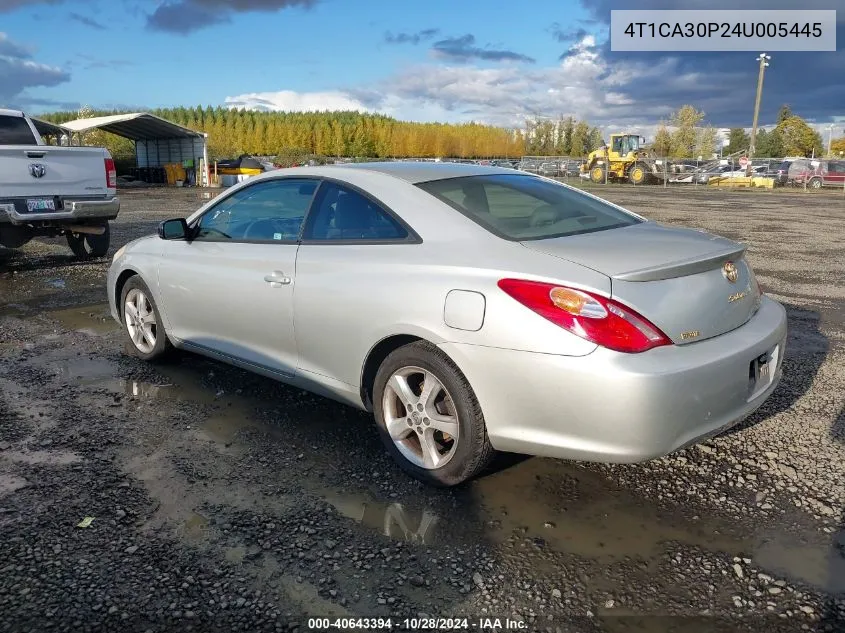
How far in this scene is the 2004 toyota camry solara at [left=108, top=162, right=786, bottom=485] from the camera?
2.82 meters

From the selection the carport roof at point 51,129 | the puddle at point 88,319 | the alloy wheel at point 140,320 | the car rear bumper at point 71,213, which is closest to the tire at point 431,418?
the alloy wheel at point 140,320

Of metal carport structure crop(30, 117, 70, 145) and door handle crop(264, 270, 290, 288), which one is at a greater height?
metal carport structure crop(30, 117, 70, 145)

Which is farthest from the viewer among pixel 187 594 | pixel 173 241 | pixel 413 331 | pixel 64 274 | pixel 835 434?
pixel 64 274

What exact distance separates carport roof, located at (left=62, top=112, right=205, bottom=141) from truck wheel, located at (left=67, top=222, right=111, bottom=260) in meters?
25.7

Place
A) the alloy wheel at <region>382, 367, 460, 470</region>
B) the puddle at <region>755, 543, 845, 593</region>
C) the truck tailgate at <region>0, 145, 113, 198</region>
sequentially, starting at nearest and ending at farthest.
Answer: the puddle at <region>755, 543, 845, 593</region>
the alloy wheel at <region>382, 367, 460, 470</region>
the truck tailgate at <region>0, 145, 113, 198</region>

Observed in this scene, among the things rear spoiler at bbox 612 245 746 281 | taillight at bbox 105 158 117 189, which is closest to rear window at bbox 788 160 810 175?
taillight at bbox 105 158 117 189

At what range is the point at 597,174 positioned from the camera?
43.7 metres

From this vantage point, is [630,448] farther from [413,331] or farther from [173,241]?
[173,241]

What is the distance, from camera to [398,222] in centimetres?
356

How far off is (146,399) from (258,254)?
1288 millimetres

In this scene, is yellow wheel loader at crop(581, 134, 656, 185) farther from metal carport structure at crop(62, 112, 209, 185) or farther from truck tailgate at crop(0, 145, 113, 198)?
truck tailgate at crop(0, 145, 113, 198)

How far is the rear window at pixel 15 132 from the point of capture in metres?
10.7

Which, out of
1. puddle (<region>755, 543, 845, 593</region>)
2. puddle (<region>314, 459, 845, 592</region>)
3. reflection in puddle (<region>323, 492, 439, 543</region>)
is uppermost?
puddle (<region>755, 543, 845, 593</region>)

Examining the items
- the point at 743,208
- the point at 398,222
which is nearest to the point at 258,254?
the point at 398,222
